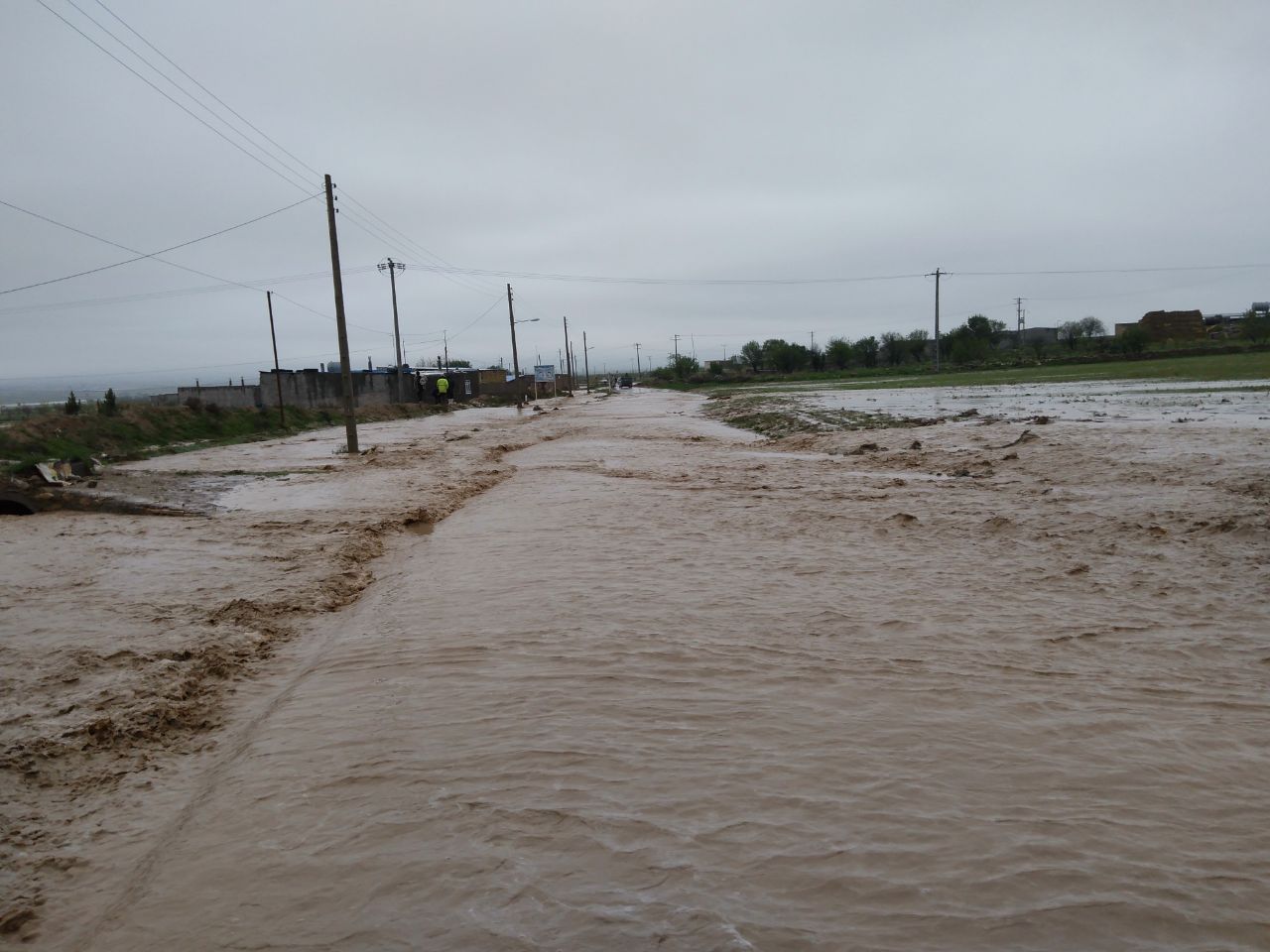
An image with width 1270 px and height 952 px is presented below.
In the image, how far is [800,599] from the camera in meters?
6.39

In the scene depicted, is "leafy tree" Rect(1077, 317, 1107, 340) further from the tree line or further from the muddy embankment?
the muddy embankment

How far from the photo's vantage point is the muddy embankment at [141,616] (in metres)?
3.76

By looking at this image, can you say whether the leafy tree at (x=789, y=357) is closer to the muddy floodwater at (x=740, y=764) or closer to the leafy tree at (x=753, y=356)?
the leafy tree at (x=753, y=356)

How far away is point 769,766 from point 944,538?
5324mm

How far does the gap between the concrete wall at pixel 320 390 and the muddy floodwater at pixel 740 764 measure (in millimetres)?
43339

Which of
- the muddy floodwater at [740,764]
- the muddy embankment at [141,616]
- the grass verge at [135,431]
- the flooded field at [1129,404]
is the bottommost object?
the muddy floodwater at [740,764]

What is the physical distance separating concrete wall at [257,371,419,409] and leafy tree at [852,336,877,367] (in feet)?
240

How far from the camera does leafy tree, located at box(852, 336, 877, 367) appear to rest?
11025 centimetres

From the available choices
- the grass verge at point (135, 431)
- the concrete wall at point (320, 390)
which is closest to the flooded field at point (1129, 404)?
the grass verge at point (135, 431)

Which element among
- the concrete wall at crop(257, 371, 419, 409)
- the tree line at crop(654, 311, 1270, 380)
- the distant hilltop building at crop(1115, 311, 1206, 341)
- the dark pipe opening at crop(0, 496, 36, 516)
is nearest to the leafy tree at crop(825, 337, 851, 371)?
the tree line at crop(654, 311, 1270, 380)

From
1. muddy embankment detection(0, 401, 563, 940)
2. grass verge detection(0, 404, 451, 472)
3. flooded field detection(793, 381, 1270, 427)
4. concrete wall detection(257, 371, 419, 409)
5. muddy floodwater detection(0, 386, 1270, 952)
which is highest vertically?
concrete wall detection(257, 371, 419, 409)

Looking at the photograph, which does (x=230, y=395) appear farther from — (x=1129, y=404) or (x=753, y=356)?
(x=753, y=356)

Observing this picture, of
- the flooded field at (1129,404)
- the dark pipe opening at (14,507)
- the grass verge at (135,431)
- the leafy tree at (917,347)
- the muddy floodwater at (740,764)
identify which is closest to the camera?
the muddy floodwater at (740,764)

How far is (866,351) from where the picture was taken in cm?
11100
